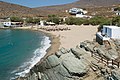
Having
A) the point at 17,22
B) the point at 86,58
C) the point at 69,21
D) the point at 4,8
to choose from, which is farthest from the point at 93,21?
the point at 4,8

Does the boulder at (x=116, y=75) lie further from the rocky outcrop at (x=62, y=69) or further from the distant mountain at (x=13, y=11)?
the distant mountain at (x=13, y=11)

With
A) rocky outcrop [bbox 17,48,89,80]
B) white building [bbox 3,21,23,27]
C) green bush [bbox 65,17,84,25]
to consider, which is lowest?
white building [bbox 3,21,23,27]

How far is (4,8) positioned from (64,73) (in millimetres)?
141285

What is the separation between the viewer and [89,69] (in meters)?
20.6

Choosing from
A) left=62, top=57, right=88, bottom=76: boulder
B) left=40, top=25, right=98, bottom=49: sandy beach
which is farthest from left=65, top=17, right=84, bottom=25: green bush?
left=62, top=57, right=88, bottom=76: boulder

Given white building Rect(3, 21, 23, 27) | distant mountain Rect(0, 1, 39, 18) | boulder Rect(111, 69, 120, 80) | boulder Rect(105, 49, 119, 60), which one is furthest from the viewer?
distant mountain Rect(0, 1, 39, 18)

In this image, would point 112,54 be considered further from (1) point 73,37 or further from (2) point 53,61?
(1) point 73,37

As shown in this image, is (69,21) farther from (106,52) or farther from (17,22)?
(106,52)

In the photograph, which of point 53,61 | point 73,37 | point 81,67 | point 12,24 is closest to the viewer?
point 81,67

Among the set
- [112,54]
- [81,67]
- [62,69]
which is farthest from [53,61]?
[112,54]

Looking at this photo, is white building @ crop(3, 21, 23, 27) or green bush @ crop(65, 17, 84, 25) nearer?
green bush @ crop(65, 17, 84, 25)

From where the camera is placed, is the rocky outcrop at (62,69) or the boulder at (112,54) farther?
the boulder at (112,54)

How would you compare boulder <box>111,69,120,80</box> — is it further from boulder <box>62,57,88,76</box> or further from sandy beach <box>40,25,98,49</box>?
sandy beach <box>40,25,98,49</box>

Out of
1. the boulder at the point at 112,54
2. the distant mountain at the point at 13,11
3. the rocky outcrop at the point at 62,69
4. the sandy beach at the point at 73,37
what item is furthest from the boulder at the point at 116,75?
the distant mountain at the point at 13,11
